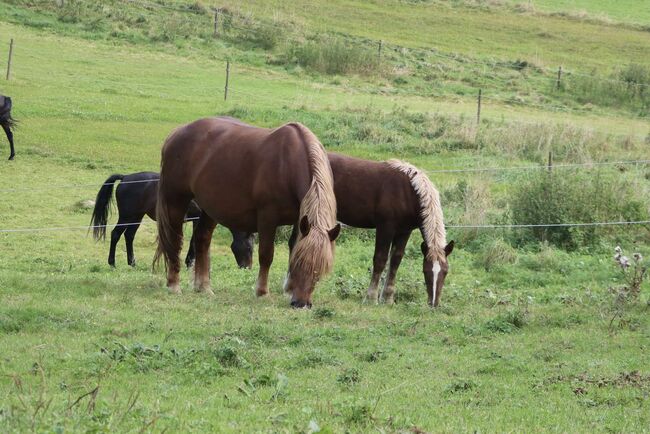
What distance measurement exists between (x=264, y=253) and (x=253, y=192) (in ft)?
2.41

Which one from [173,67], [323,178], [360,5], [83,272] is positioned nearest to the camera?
[323,178]

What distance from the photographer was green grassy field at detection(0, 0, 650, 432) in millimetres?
7176

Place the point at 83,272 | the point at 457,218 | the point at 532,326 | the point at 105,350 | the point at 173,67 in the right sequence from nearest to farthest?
the point at 105,350 < the point at 532,326 < the point at 83,272 < the point at 457,218 < the point at 173,67

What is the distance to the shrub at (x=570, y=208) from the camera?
16508 mm

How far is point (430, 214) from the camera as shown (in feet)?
41.7

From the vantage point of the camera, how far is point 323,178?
38.8ft

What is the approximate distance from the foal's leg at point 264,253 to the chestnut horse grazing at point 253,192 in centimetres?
1

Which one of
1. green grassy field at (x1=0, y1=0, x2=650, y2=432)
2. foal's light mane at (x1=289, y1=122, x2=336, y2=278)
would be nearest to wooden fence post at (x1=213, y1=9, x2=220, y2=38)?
green grassy field at (x1=0, y1=0, x2=650, y2=432)

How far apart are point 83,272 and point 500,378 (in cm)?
724

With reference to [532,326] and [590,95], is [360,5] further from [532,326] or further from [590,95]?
[532,326]

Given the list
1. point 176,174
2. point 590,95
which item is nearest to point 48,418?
point 176,174

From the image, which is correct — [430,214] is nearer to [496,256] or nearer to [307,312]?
[307,312]

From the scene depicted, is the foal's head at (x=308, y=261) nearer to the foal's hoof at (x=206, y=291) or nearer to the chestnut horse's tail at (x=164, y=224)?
the foal's hoof at (x=206, y=291)

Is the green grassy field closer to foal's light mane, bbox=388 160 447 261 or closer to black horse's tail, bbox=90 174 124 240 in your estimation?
black horse's tail, bbox=90 174 124 240
